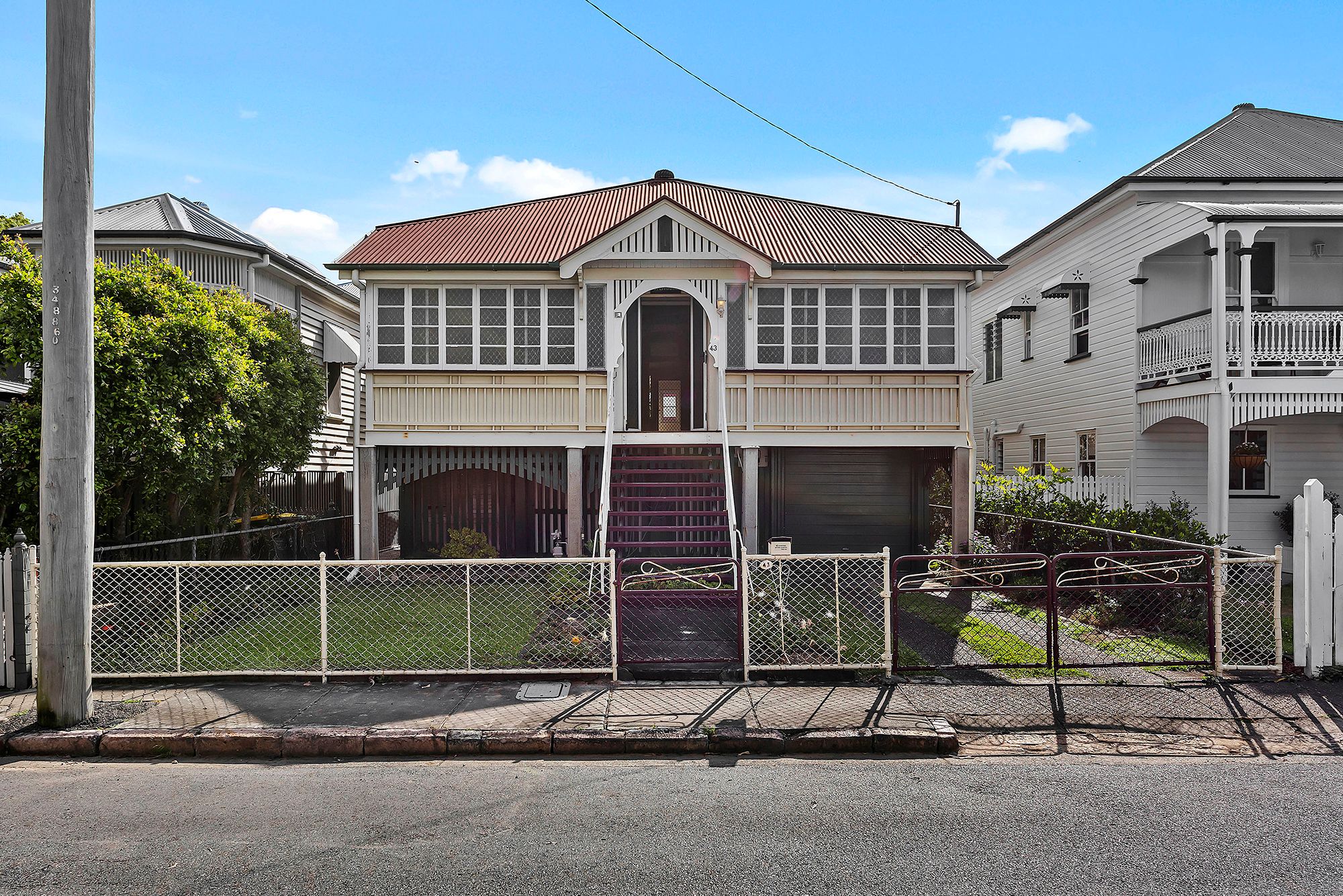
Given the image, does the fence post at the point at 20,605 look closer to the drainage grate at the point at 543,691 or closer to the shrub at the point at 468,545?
the drainage grate at the point at 543,691

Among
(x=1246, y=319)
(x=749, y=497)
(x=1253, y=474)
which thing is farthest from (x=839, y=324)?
(x=1253, y=474)

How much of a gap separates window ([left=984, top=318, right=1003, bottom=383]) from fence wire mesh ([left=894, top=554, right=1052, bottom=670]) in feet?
32.7

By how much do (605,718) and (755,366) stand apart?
26.4 ft

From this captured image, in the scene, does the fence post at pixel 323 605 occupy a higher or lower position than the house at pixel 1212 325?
lower

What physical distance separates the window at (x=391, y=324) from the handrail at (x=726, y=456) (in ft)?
17.4

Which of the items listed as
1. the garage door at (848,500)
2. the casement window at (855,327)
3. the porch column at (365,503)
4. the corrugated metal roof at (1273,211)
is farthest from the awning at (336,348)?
the corrugated metal roof at (1273,211)

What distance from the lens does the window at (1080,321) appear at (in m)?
17.0

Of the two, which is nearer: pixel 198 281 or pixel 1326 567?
pixel 1326 567

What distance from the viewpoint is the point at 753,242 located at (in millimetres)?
14008

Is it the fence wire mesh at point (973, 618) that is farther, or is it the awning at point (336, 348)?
the awning at point (336, 348)

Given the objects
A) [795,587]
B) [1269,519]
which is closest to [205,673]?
[795,587]

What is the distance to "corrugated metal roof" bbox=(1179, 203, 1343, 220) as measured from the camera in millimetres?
12531

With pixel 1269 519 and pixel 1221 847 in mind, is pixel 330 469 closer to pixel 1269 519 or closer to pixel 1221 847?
pixel 1221 847

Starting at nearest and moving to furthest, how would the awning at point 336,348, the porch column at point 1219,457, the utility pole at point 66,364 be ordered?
the utility pole at point 66,364 < the porch column at point 1219,457 < the awning at point 336,348
